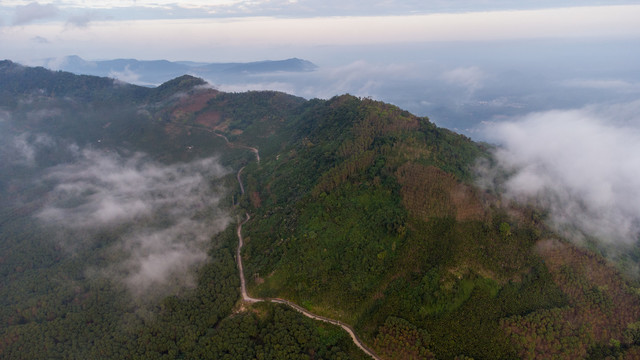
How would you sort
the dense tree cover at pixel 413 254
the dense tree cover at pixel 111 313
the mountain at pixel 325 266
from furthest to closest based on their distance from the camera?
1. the dense tree cover at pixel 111 313
2. the mountain at pixel 325 266
3. the dense tree cover at pixel 413 254

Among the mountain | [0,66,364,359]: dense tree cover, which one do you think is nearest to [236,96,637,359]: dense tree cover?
the mountain

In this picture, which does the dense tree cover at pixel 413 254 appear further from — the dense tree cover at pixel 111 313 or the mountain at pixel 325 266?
the dense tree cover at pixel 111 313

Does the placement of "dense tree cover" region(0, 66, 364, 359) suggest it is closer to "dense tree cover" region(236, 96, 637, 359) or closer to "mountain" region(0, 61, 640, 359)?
"mountain" region(0, 61, 640, 359)

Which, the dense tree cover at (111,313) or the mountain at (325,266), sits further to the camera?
the dense tree cover at (111,313)

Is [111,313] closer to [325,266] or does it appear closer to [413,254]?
[325,266]

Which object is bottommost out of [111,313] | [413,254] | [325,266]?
[111,313]

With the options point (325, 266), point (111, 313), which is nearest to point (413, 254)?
point (325, 266)

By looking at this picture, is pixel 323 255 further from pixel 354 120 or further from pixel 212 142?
pixel 212 142

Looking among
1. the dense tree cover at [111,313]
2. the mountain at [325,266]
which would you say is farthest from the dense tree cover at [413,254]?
the dense tree cover at [111,313]

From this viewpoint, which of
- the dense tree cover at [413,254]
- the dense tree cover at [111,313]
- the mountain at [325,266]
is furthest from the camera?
the dense tree cover at [111,313]
